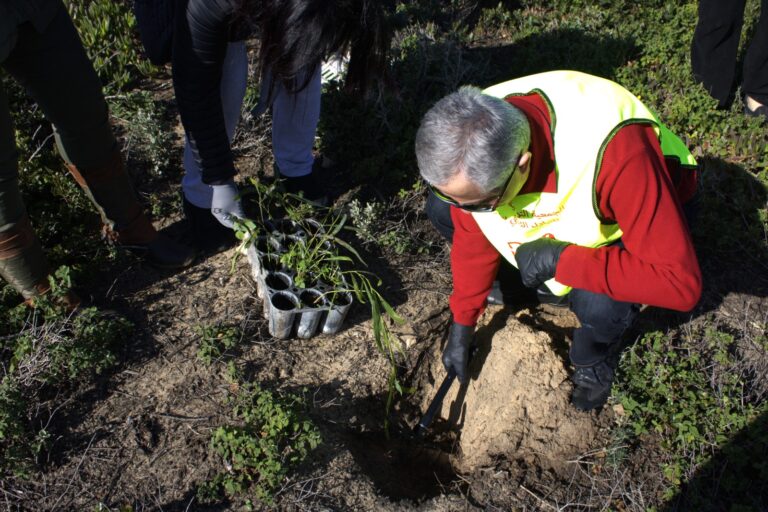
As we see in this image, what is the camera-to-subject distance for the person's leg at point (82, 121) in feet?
7.29

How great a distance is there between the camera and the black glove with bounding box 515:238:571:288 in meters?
2.21

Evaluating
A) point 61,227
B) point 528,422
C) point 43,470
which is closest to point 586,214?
point 528,422

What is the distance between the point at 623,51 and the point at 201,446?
11.8 ft

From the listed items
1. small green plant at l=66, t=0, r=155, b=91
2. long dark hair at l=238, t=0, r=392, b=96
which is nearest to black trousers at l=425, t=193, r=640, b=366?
long dark hair at l=238, t=0, r=392, b=96

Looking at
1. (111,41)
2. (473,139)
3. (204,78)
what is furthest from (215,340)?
(111,41)

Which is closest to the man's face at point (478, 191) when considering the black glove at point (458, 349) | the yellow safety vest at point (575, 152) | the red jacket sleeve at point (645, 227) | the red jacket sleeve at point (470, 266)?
the yellow safety vest at point (575, 152)

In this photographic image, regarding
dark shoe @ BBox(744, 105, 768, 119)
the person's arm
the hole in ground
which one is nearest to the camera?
the person's arm

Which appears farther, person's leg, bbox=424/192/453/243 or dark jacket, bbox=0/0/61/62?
person's leg, bbox=424/192/453/243

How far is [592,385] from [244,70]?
1972 mm

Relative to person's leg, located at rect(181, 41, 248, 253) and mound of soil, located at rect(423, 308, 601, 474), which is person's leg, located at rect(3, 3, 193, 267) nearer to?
person's leg, located at rect(181, 41, 248, 253)

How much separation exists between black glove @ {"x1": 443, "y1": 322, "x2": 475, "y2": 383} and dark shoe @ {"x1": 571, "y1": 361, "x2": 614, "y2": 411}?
472mm

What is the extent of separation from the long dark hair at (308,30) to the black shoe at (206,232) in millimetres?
1118

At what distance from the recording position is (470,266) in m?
2.59

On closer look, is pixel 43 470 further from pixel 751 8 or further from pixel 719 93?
pixel 751 8
